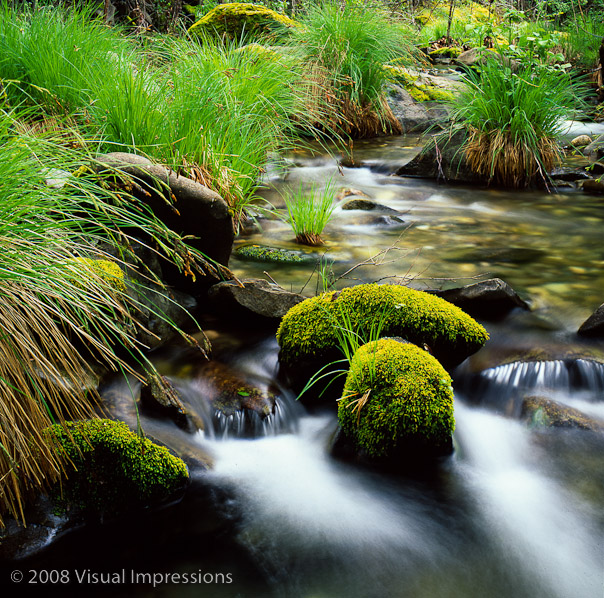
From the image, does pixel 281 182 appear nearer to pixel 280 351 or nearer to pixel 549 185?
pixel 549 185

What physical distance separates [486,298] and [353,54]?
220 inches

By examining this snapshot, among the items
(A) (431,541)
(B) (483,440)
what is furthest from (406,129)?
(A) (431,541)

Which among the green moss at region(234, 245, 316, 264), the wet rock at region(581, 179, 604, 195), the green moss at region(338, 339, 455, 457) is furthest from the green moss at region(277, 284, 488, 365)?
the wet rock at region(581, 179, 604, 195)

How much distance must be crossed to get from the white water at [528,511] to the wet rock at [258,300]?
1.19m

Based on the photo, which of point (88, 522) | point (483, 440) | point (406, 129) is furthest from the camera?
point (406, 129)

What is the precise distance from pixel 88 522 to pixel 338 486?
39.8 inches

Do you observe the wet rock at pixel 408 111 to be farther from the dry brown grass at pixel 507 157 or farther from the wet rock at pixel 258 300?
the wet rock at pixel 258 300

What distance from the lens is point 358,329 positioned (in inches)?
119

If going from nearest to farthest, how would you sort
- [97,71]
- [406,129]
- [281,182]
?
[97,71], [281,182], [406,129]

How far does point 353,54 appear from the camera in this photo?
26.0ft

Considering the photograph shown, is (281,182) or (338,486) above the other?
(281,182)

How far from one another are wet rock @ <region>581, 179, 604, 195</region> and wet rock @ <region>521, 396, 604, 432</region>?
4.30 m

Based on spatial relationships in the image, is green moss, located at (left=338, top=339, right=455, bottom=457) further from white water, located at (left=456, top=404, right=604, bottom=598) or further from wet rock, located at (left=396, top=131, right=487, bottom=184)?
wet rock, located at (left=396, top=131, right=487, bottom=184)

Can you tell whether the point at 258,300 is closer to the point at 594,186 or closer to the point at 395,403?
the point at 395,403
